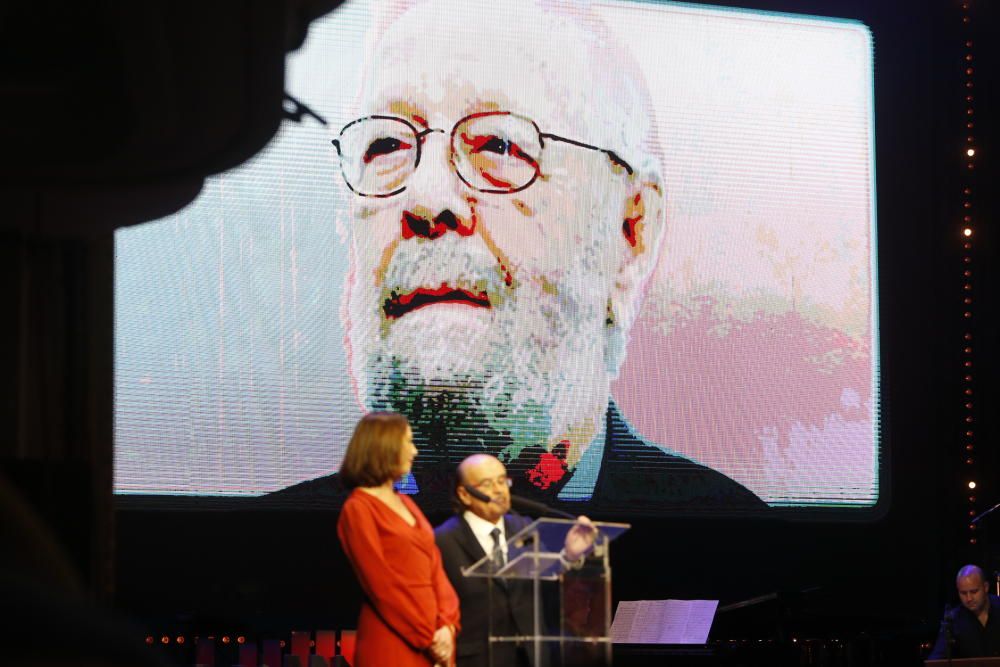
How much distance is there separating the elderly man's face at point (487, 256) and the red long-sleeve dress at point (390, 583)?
2396 mm

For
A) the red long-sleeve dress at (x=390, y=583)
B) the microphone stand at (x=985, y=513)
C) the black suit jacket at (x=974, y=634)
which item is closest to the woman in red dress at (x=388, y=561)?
the red long-sleeve dress at (x=390, y=583)

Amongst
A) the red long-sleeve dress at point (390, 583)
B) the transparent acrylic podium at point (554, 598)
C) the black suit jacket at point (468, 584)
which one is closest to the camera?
the transparent acrylic podium at point (554, 598)

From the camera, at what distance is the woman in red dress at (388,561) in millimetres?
3412

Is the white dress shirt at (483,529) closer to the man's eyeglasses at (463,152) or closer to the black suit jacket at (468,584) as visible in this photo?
the black suit jacket at (468,584)

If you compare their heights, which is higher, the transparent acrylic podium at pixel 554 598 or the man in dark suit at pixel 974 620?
the transparent acrylic podium at pixel 554 598

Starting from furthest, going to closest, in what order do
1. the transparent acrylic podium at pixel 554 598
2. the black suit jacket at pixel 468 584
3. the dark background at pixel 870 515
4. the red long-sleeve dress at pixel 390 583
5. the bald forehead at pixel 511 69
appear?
the bald forehead at pixel 511 69
the black suit jacket at pixel 468 584
the red long-sleeve dress at pixel 390 583
the transparent acrylic podium at pixel 554 598
the dark background at pixel 870 515

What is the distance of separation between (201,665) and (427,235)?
7.01 ft

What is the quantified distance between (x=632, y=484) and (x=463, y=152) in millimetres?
1773

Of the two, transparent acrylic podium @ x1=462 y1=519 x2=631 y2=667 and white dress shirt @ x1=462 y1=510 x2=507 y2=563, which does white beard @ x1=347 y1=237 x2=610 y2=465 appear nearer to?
white dress shirt @ x1=462 y1=510 x2=507 y2=563

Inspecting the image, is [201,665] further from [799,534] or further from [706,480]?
[799,534]

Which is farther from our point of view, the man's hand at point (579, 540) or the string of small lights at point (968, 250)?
the string of small lights at point (968, 250)

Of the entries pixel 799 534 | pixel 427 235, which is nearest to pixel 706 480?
pixel 799 534

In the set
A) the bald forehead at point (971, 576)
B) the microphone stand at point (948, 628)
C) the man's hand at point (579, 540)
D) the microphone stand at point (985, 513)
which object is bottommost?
the microphone stand at point (948, 628)

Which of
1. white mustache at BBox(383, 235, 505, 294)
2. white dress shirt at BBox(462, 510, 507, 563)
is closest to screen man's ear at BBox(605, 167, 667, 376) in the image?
white mustache at BBox(383, 235, 505, 294)
